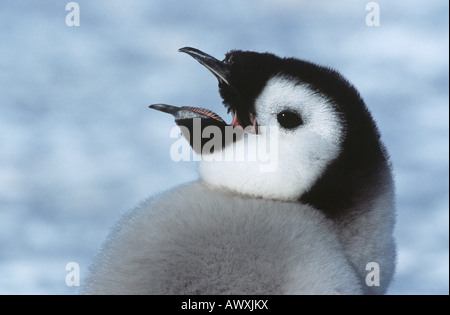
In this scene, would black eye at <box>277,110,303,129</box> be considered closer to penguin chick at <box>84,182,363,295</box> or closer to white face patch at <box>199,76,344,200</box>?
white face patch at <box>199,76,344,200</box>

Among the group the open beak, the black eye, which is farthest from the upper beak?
the black eye

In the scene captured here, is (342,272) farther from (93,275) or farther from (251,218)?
(93,275)

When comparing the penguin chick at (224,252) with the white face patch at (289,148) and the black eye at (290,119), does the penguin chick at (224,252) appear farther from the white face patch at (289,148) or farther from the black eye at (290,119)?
Answer: the black eye at (290,119)

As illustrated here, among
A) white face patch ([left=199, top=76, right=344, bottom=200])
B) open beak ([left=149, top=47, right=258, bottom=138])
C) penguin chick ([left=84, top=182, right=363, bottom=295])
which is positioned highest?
open beak ([left=149, top=47, right=258, bottom=138])

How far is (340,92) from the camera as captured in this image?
1.29 m

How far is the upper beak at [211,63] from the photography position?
1335mm

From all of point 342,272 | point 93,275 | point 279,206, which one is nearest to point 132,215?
point 93,275

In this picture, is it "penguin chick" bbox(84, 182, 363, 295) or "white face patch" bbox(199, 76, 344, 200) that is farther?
"white face patch" bbox(199, 76, 344, 200)

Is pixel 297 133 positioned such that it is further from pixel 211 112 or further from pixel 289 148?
pixel 211 112

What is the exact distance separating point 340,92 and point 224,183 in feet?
0.86

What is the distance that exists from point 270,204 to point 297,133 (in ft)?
0.43

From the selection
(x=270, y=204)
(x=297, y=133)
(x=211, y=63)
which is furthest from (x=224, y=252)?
(x=211, y=63)

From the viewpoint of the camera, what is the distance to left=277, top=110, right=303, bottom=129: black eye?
1.26 meters

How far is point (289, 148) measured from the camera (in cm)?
124
